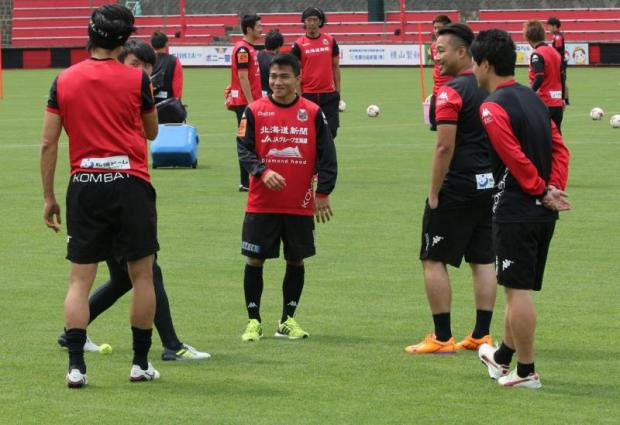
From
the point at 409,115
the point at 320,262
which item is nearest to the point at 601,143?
the point at 409,115

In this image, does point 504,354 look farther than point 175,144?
No

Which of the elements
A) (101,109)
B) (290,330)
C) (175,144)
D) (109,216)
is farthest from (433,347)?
(175,144)

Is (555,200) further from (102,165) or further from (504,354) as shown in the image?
(102,165)

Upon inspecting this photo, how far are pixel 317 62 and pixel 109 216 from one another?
11881mm

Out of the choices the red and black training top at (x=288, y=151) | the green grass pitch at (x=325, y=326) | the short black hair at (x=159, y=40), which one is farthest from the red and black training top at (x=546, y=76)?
the red and black training top at (x=288, y=151)

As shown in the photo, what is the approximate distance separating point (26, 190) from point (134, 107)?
10.4 meters

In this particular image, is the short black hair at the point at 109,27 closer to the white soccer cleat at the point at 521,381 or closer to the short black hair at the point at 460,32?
the short black hair at the point at 460,32

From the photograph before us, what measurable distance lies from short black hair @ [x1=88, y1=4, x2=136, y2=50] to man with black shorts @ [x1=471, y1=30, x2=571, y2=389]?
1896 mm

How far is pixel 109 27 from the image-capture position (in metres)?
7.69

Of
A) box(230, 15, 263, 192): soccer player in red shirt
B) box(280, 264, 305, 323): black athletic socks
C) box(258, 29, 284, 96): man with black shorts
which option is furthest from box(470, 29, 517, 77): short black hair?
box(258, 29, 284, 96): man with black shorts

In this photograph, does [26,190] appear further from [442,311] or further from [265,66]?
[442,311]

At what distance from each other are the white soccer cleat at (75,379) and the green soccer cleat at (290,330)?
1.86 metres

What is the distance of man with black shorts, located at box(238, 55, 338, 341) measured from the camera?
9.26m

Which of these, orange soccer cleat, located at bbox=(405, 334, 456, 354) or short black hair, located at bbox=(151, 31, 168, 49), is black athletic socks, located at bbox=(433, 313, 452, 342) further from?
short black hair, located at bbox=(151, 31, 168, 49)
